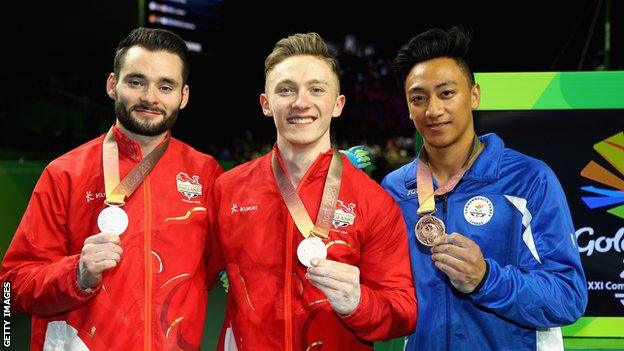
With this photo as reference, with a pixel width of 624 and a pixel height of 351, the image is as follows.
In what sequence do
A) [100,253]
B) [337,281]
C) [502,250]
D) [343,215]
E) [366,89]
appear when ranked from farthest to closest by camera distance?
[366,89]
[502,250]
[343,215]
[100,253]
[337,281]

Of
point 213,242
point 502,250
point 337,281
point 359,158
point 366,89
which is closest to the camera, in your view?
point 337,281

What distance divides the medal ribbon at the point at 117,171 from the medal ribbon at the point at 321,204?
1.68 ft

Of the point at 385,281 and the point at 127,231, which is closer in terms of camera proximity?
the point at 385,281

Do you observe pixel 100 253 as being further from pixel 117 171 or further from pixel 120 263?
pixel 117 171

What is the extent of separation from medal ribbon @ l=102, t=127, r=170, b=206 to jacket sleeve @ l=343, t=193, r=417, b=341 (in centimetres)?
93

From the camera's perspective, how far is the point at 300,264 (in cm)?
237

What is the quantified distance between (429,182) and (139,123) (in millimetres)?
1252

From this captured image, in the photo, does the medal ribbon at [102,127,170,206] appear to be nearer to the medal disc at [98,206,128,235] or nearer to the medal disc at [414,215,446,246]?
the medal disc at [98,206,128,235]

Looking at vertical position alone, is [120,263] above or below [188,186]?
below

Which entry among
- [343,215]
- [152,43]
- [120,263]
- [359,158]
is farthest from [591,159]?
[120,263]

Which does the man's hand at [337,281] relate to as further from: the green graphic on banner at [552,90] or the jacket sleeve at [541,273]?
the green graphic on banner at [552,90]

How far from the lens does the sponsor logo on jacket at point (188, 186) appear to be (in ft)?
8.57

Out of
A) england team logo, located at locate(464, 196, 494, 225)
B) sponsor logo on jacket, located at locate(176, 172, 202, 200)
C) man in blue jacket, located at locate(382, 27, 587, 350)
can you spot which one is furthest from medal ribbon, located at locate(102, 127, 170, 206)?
england team logo, located at locate(464, 196, 494, 225)

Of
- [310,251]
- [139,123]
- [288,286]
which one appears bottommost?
[288,286]
